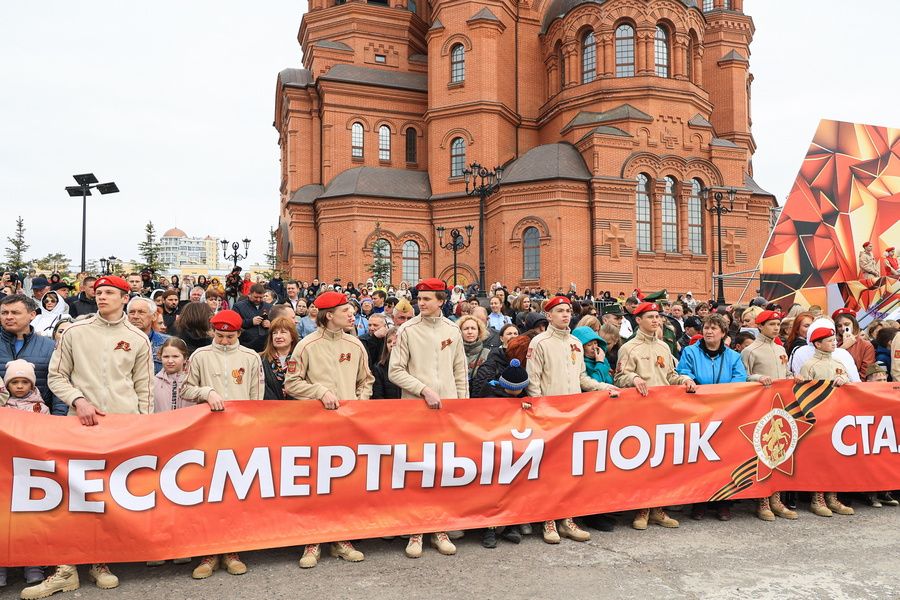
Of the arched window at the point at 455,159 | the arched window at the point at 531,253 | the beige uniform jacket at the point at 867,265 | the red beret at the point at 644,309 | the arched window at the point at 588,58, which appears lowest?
the red beret at the point at 644,309

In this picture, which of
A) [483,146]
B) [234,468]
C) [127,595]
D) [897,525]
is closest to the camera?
[127,595]

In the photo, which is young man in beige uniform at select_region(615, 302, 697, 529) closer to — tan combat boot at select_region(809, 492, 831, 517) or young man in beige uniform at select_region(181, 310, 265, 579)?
tan combat boot at select_region(809, 492, 831, 517)

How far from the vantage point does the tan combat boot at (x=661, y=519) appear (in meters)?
5.73

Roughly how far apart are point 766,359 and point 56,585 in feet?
21.8

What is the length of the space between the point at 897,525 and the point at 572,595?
149 inches

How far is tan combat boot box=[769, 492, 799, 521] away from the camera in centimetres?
607

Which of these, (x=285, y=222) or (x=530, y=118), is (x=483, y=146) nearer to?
(x=530, y=118)

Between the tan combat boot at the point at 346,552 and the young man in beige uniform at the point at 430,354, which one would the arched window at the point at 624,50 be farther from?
the tan combat boot at the point at 346,552

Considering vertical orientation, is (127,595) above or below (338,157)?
below

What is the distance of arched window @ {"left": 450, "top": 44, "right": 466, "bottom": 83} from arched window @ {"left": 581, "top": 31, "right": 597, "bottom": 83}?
6.66 meters

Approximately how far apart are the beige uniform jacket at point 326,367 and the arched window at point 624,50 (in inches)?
1248

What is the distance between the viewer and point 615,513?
604 cm

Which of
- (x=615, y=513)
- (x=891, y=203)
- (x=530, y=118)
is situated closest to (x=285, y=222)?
(x=530, y=118)

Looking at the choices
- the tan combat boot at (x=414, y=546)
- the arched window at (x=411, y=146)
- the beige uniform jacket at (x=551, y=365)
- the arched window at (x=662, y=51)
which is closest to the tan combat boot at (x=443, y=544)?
the tan combat boot at (x=414, y=546)
